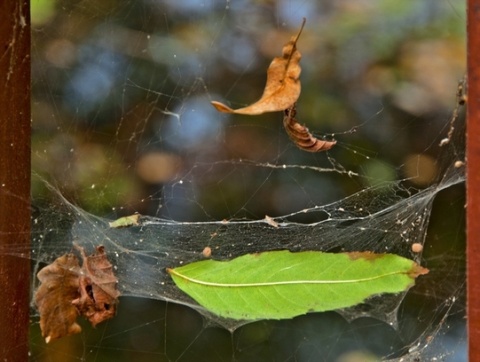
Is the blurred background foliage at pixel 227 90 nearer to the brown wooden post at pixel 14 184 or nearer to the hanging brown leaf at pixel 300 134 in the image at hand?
the hanging brown leaf at pixel 300 134

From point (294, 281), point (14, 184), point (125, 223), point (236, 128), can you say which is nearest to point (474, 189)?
point (294, 281)

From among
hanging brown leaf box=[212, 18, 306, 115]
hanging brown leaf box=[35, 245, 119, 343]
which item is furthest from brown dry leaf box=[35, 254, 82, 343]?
hanging brown leaf box=[212, 18, 306, 115]

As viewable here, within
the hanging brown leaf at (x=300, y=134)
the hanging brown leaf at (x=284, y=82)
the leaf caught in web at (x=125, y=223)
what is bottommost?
the leaf caught in web at (x=125, y=223)

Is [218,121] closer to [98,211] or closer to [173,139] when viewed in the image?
[173,139]

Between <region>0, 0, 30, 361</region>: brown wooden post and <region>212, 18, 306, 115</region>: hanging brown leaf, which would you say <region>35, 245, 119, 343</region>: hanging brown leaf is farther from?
<region>212, 18, 306, 115</region>: hanging brown leaf

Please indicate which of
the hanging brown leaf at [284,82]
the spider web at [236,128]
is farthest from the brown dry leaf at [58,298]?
the spider web at [236,128]
